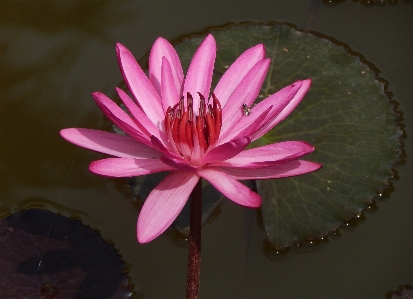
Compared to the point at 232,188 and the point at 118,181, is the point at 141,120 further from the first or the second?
the point at 118,181

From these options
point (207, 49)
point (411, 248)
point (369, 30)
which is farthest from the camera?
point (369, 30)

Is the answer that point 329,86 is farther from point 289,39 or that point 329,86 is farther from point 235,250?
point 235,250

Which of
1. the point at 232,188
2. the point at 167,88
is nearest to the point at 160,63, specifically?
the point at 167,88

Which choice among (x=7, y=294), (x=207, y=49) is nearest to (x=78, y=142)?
(x=207, y=49)

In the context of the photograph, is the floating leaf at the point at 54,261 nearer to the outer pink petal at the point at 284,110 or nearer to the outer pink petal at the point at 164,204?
the outer pink petal at the point at 164,204

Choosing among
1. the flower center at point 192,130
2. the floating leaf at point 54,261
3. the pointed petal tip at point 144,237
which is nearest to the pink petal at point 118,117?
the flower center at point 192,130
